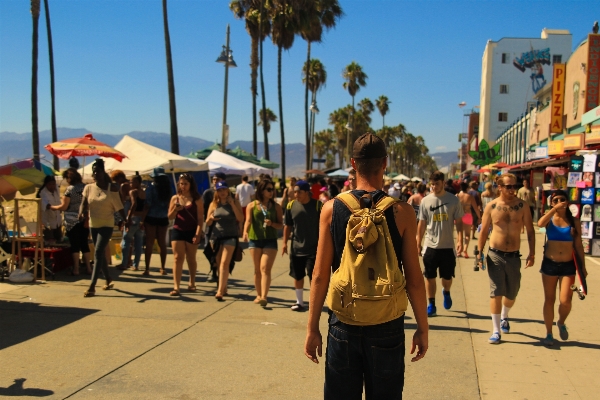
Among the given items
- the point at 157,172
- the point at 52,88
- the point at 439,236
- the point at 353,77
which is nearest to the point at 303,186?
the point at 439,236

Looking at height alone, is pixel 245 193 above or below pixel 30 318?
above

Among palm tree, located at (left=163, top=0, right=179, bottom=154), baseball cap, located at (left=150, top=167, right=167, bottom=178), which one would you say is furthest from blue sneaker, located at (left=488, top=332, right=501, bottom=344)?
palm tree, located at (left=163, top=0, right=179, bottom=154)

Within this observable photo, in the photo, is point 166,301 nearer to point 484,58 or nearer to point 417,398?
point 417,398

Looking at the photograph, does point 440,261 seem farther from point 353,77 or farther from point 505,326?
point 353,77

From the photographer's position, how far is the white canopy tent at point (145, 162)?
13867mm

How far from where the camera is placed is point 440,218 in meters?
7.52

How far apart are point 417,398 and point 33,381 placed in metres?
3.08

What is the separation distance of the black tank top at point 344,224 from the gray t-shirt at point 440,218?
15.6ft

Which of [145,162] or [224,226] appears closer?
[224,226]

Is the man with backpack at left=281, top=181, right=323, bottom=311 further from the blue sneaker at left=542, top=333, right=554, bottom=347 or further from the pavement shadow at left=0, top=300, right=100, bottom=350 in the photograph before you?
the blue sneaker at left=542, top=333, right=554, bottom=347

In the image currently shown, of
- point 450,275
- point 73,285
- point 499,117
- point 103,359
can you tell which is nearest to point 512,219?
point 450,275

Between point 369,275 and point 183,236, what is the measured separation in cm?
608

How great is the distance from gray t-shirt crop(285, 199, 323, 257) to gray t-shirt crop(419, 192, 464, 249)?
1.41 meters

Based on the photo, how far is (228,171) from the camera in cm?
1962
